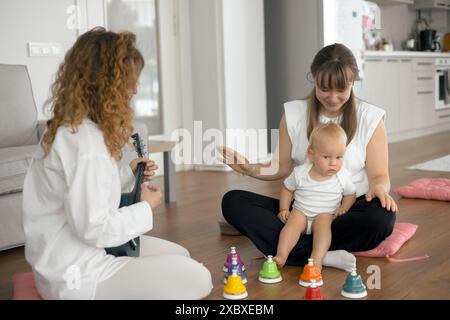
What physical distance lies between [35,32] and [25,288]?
2.61 m

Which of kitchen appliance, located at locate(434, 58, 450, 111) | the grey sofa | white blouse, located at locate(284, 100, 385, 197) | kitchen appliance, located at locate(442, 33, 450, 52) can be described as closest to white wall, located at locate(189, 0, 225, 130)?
the grey sofa

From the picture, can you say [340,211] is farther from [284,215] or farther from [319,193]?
[284,215]

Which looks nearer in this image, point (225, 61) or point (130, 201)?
point (130, 201)

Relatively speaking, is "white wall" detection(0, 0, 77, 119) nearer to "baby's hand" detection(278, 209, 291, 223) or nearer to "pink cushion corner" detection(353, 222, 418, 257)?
"baby's hand" detection(278, 209, 291, 223)

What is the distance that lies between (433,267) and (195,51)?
3328 millimetres

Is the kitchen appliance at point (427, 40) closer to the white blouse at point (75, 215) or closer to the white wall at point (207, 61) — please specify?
the white wall at point (207, 61)

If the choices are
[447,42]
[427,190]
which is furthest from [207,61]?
[447,42]

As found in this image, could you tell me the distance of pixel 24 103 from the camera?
140 inches

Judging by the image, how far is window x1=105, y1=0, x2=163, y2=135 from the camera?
15.7 ft

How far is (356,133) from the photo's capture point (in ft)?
8.18

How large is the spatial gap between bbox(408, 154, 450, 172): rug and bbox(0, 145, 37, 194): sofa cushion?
3.16 m

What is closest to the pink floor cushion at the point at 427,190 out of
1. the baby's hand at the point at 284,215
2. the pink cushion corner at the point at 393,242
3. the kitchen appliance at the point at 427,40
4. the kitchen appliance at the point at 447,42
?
the pink cushion corner at the point at 393,242

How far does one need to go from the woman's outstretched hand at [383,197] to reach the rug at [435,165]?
103 inches
